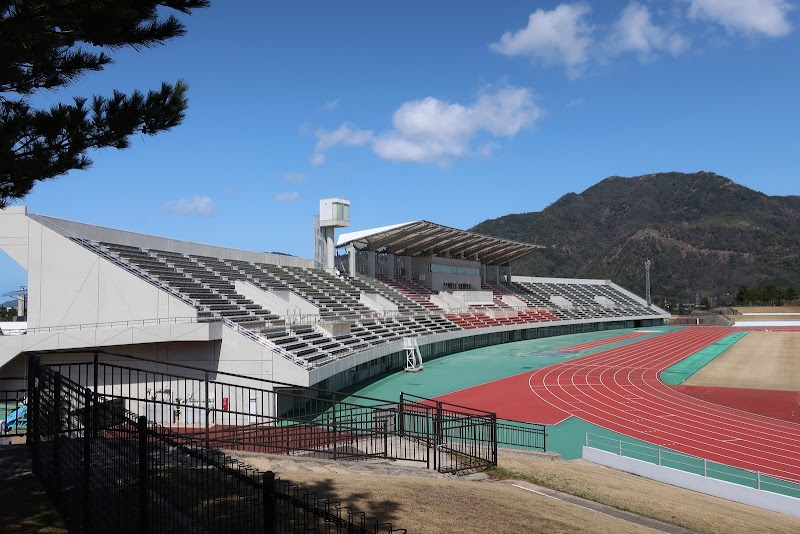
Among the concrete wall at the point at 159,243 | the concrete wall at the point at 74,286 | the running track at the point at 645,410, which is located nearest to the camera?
the running track at the point at 645,410

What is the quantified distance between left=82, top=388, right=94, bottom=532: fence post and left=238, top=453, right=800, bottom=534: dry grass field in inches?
128

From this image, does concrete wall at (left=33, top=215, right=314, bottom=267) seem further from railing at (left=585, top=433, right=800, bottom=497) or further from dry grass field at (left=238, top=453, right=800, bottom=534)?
railing at (left=585, top=433, right=800, bottom=497)

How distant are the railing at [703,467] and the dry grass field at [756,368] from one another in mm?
15358

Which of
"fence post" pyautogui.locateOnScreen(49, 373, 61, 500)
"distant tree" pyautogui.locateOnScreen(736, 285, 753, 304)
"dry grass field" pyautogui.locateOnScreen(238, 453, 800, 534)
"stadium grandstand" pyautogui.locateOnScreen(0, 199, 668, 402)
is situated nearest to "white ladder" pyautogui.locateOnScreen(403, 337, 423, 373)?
"stadium grandstand" pyautogui.locateOnScreen(0, 199, 668, 402)

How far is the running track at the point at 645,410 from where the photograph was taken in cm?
1972

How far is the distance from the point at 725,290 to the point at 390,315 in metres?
158

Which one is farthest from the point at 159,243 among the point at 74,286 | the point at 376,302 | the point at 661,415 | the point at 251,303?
the point at 661,415

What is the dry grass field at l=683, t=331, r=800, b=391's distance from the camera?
32.8 metres

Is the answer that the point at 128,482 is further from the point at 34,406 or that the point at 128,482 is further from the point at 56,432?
the point at 34,406

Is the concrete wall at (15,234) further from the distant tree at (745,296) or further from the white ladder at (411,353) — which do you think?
the distant tree at (745,296)

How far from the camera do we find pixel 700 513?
11695 millimetres

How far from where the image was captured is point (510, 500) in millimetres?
9742

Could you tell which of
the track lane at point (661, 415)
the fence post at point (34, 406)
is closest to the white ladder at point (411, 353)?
the track lane at point (661, 415)

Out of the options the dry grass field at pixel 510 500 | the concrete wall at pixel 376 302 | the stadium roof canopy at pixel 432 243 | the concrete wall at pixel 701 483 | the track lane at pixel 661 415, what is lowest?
the track lane at pixel 661 415
